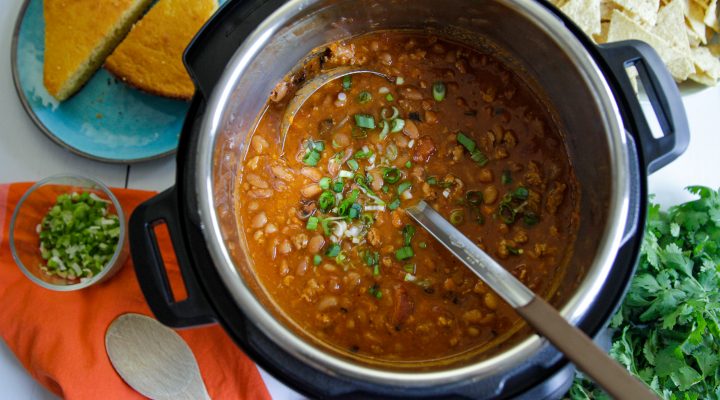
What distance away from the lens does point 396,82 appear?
6.12ft

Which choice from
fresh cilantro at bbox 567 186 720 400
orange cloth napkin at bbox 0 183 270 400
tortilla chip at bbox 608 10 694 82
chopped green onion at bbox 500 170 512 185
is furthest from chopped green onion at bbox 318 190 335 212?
→ tortilla chip at bbox 608 10 694 82

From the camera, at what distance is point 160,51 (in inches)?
84.5

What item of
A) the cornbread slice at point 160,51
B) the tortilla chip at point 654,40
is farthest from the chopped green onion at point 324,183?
the tortilla chip at point 654,40

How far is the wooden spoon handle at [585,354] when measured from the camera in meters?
1.18

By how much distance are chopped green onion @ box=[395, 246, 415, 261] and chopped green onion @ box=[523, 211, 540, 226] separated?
0.33m

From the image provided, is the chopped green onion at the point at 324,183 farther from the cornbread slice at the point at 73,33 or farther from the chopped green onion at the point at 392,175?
the cornbread slice at the point at 73,33

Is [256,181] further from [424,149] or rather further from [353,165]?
[424,149]

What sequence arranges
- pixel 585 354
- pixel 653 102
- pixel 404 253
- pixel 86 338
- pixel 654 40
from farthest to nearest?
pixel 654 40 < pixel 86 338 < pixel 404 253 < pixel 653 102 < pixel 585 354

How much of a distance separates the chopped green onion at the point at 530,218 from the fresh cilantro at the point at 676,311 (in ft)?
1.60

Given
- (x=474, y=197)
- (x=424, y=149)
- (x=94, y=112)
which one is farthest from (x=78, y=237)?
(x=474, y=197)

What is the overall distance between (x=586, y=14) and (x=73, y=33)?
1.77m

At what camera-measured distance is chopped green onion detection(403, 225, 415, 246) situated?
5.77ft

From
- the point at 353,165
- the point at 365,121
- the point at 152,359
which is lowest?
the point at 152,359

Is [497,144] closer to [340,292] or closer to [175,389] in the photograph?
[340,292]
